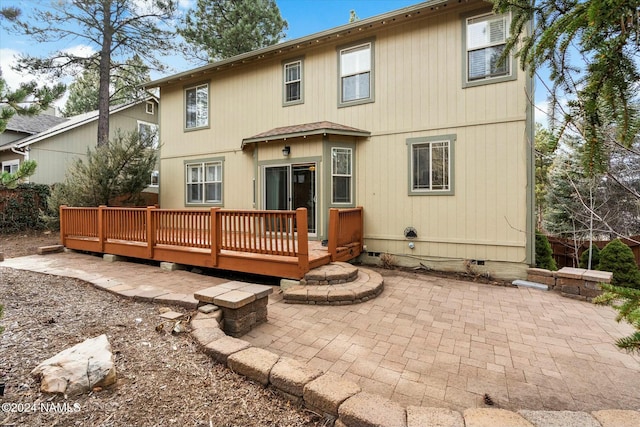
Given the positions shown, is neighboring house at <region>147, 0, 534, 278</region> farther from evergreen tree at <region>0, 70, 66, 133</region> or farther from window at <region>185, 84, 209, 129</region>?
evergreen tree at <region>0, 70, 66, 133</region>

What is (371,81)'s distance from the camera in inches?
291

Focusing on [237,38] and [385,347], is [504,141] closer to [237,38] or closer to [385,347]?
[385,347]

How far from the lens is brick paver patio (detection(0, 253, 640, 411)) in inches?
94.5

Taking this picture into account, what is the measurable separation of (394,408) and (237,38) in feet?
58.2

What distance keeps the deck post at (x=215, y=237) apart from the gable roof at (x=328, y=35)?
209 inches

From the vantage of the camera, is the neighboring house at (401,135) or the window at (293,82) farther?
the window at (293,82)

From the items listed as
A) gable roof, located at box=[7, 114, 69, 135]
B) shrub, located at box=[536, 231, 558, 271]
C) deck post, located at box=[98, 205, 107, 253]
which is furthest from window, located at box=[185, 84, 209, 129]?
shrub, located at box=[536, 231, 558, 271]

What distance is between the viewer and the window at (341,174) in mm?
7414

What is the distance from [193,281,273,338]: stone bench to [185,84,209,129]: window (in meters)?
7.83

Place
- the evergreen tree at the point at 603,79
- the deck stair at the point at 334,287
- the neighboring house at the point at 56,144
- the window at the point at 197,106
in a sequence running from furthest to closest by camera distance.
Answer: the neighboring house at the point at 56,144
the window at the point at 197,106
the deck stair at the point at 334,287
the evergreen tree at the point at 603,79

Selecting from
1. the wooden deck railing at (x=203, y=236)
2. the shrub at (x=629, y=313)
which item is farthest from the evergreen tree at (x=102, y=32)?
the shrub at (x=629, y=313)

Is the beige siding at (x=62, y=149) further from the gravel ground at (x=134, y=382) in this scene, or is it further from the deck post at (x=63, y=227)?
the gravel ground at (x=134, y=382)

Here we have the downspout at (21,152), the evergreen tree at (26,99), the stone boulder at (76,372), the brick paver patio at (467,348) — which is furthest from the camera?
the downspout at (21,152)

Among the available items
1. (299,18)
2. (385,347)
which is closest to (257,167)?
(385,347)
